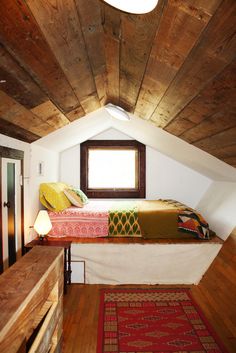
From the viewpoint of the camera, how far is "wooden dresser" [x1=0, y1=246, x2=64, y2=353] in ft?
3.93

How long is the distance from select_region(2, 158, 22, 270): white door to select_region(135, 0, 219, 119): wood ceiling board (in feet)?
4.75

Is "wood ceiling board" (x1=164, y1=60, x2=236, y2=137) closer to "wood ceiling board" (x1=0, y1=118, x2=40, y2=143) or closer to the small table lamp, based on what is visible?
"wood ceiling board" (x1=0, y1=118, x2=40, y2=143)

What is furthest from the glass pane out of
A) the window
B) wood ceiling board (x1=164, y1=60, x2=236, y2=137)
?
wood ceiling board (x1=164, y1=60, x2=236, y2=137)

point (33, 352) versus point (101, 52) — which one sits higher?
point (101, 52)

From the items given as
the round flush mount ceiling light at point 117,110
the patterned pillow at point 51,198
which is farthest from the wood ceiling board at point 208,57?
the patterned pillow at point 51,198

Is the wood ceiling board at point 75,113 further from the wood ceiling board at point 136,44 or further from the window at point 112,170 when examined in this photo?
the window at point 112,170

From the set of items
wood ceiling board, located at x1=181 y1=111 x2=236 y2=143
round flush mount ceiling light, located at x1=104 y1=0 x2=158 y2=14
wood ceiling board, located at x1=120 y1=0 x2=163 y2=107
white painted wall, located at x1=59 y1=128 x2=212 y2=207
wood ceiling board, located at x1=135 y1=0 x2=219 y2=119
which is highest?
wood ceiling board, located at x1=120 y1=0 x2=163 y2=107

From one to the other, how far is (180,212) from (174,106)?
177 centimetres

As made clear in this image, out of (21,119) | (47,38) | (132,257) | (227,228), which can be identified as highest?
(47,38)

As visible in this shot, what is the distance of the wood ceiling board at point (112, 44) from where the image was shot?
1391 millimetres

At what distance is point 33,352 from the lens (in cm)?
141

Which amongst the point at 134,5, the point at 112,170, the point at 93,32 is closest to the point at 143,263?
the point at 112,170

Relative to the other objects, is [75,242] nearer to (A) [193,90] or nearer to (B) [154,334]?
(B) [154,334]

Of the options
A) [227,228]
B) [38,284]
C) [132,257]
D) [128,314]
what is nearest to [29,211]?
[132,257]
